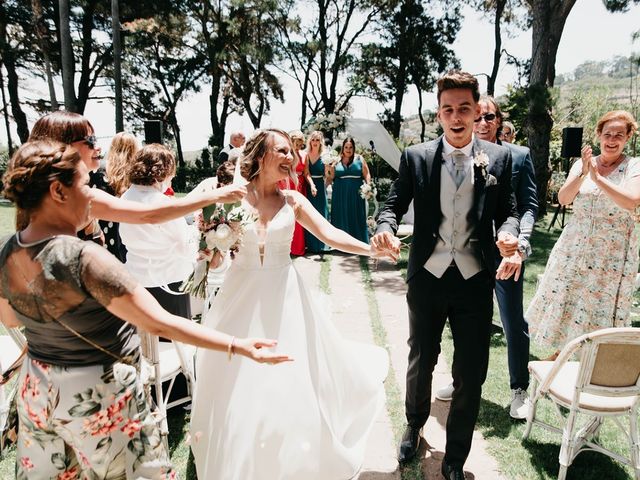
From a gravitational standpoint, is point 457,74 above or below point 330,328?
above

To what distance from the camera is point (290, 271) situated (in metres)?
3.18

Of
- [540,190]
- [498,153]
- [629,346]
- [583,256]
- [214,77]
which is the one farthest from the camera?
[214,77]

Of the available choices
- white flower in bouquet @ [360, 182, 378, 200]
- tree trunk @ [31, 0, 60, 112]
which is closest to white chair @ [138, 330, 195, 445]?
white flower in bouquet @ [360, 182, 378, 200]

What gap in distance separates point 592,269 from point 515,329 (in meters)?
1.23

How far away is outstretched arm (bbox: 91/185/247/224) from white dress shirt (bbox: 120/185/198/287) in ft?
2.42

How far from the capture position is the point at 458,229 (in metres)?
2.83

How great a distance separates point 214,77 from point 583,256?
26477 millimetres

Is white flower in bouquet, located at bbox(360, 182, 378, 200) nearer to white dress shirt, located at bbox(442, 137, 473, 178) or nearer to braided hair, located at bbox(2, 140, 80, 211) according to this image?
white dress shirt, located at bbox(442, 137, 473, 178)

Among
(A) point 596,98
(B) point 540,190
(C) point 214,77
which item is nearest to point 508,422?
(B) point 540,190

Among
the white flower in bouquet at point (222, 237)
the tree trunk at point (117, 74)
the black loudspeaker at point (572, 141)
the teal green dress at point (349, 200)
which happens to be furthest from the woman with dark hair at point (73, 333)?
the tree trunk at point (117, 74)

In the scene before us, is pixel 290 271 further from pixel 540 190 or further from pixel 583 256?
pixel 540 190

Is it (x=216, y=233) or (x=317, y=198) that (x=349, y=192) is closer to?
(x=317, y=198)

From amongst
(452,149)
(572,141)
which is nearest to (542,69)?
(572,141)

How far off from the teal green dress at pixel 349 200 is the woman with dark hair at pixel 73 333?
8.34 m
